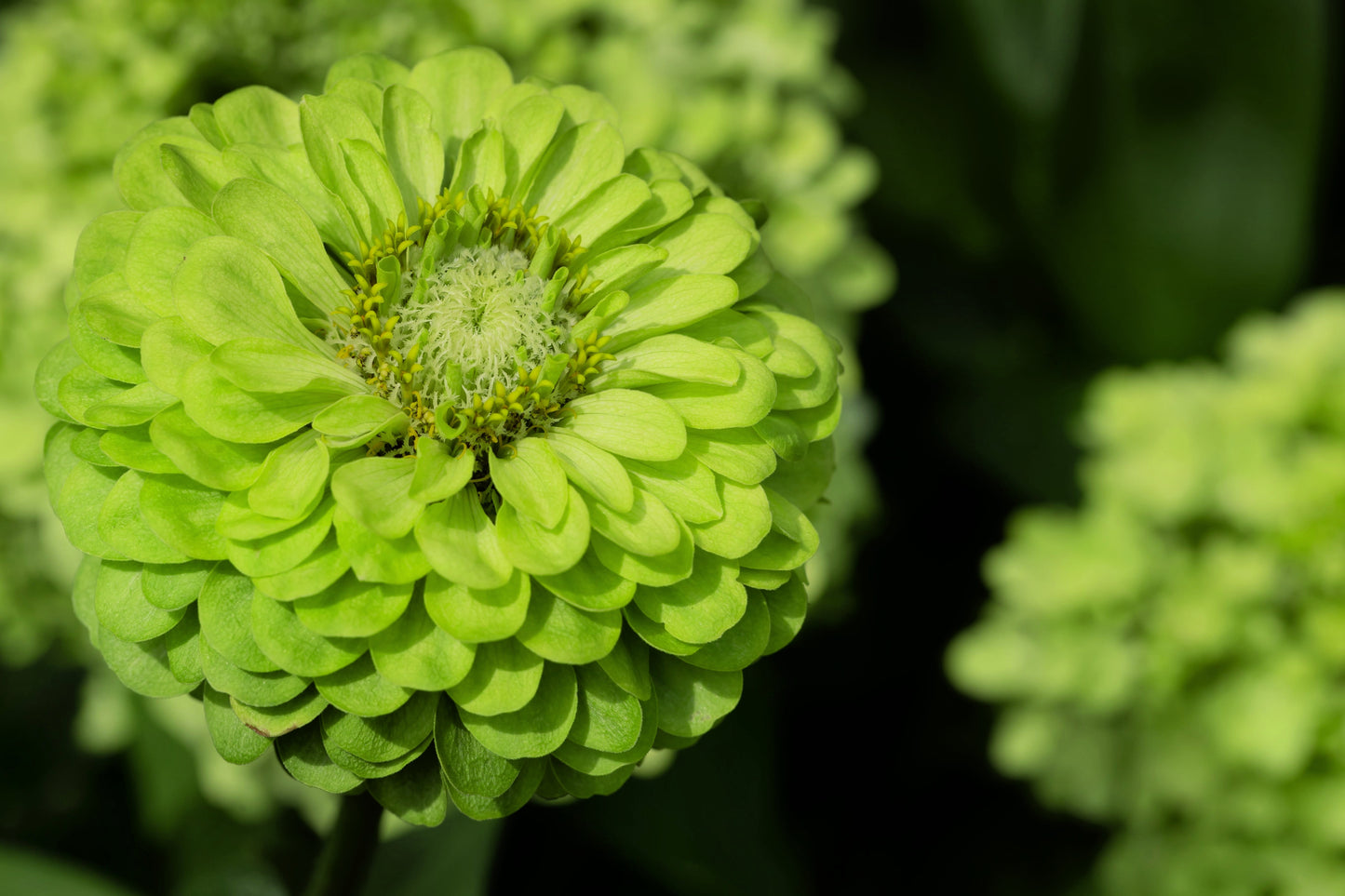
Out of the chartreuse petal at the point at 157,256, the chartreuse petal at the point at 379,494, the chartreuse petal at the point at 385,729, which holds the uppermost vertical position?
the chartreuse petal at the point at 157,256

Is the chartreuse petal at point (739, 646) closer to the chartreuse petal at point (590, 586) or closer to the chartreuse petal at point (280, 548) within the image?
the chartreuse petal at point (590, 586)

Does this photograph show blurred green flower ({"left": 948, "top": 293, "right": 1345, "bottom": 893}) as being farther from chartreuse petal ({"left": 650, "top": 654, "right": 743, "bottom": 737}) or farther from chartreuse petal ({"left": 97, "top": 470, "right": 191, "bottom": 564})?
chartreuse petal ({"left": 97, "top": 470, "right": 191, "bottom": 564})

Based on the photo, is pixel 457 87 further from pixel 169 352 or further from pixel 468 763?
pixel 468 763

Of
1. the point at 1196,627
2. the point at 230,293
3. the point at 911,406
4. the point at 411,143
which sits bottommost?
the point at 230,293

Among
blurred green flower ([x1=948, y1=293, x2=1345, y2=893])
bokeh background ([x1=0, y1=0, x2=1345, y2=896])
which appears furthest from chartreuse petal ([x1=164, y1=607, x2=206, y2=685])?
blurred green flower ([x1=948, y1=293, x2=1345, y2=893])

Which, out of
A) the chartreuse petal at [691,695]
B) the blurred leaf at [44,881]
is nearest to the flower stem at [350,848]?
the chartreuse petal at [691,695]

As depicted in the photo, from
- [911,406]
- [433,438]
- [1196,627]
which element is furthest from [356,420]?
[911,406]
